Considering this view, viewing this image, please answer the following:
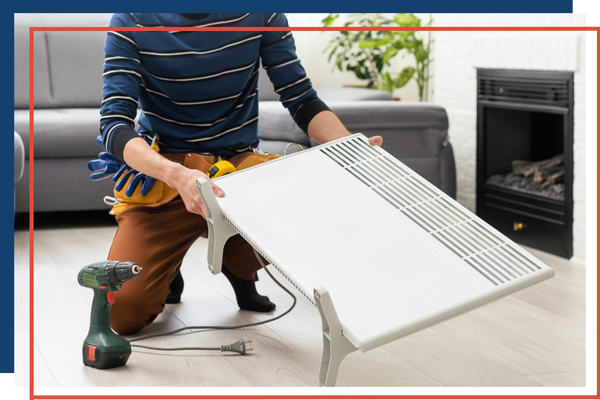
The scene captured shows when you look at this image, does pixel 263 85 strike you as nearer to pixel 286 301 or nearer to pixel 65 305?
pixel 286 301

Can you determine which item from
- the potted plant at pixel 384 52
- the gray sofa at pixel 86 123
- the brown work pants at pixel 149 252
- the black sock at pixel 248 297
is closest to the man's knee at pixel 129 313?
the brown work pants at pixel 149 252

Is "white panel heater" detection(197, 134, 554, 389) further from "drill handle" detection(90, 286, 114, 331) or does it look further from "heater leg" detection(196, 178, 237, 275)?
"drill handle" detection(90, 286, 114, 331)

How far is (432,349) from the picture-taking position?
130cm

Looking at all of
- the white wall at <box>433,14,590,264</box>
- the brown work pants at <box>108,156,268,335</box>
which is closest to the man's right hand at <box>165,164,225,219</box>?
the brown work pants at <box>108,156,268,335</box>

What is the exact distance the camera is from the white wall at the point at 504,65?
1.99 m

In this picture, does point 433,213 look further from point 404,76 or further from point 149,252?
point 404,76

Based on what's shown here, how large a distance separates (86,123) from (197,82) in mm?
1193

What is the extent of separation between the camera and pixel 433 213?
3.50ft

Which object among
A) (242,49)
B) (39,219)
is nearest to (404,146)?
(242,49)

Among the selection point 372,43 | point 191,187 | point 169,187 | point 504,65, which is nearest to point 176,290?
point 169,187

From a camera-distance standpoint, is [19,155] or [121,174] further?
[19,155]

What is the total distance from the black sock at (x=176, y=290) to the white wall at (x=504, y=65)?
3.74ft

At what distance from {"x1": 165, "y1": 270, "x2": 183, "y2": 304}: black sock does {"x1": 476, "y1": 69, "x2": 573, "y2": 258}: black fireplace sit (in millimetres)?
1151

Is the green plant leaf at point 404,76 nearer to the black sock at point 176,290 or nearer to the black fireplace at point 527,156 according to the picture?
the black fireplace at point 527,156
